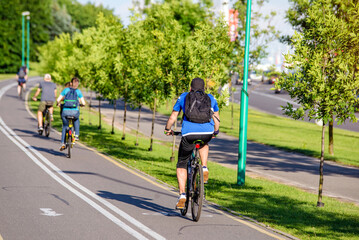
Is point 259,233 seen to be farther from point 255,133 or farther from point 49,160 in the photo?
point 255,133

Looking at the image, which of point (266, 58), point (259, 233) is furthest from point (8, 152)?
point (266, 58)

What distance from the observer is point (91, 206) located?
8.38 meters

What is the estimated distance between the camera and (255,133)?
27.6 m

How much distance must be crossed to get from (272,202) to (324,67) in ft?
9.08

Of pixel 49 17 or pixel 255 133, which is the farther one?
pixel 49 17

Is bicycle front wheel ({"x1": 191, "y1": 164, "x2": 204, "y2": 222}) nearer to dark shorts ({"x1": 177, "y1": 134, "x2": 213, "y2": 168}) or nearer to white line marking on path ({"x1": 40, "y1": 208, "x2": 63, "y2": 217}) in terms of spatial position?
dark shorts ({"x1": 177, "y1": 134, "x2": 213, "y2": 168})

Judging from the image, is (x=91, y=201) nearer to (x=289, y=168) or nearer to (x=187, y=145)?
(x=187, y=145)

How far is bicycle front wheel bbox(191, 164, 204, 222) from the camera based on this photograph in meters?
7.30

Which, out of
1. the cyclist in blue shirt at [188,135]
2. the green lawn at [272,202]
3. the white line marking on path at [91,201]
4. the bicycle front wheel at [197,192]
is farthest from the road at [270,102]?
the bicycle front wheel at [197,192]

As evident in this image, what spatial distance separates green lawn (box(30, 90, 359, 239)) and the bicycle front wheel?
1207 millimetres

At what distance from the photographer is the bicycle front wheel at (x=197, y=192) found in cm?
730

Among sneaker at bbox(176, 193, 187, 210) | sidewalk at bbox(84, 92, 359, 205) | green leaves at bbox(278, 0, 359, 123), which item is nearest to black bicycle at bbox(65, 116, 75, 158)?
sidewalk at bbox(84, 92, 359, 205)

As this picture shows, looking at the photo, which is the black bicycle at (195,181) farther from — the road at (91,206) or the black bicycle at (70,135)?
the black bicycle at (70,135)

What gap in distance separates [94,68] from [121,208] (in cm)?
1362
